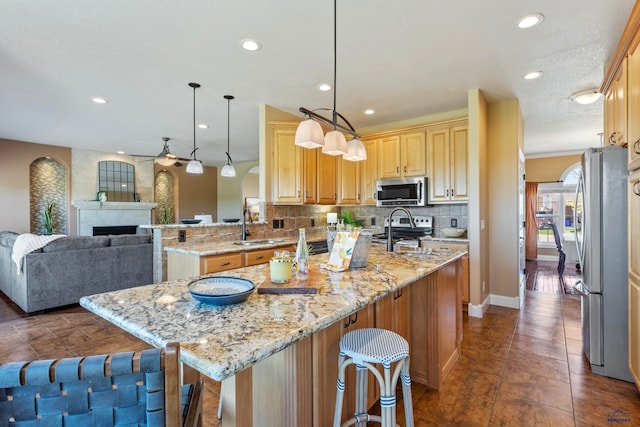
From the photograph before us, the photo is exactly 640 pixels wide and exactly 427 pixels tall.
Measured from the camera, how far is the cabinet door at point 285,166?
13.7 feet

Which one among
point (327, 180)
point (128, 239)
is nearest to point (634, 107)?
point (327, 180)

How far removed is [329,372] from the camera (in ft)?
4.68

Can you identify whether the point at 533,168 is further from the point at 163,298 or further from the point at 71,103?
the point at 71,103

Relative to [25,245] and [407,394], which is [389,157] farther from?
[25,245]

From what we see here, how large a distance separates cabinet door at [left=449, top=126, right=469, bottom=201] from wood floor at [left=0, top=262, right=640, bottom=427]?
1516 millimetres

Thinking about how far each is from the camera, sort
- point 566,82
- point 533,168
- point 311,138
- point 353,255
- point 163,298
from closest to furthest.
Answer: point 163,298
point 353,255
point 311,138
point 566,82
point 533,168

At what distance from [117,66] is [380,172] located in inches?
137

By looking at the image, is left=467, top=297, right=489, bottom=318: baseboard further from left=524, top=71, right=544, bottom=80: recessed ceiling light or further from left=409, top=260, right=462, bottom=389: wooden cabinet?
left=524, top=71, right=544, bottom=80: recessed ceiling light

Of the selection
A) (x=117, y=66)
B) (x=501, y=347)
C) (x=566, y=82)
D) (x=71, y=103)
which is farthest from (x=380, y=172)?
(x=71, y=103)

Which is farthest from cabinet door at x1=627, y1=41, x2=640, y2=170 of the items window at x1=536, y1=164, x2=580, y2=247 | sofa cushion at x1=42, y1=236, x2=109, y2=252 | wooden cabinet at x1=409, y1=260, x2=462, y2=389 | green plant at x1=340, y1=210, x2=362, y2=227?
window at x1=536, y1=164, x2=580, y2=247

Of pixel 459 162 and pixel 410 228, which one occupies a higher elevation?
pixel 459 162

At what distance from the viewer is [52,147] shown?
6.78 meters

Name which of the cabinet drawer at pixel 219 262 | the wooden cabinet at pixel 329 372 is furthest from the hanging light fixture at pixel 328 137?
the cabinet drawer at pixel 219 262

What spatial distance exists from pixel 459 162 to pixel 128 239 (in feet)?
15.3
